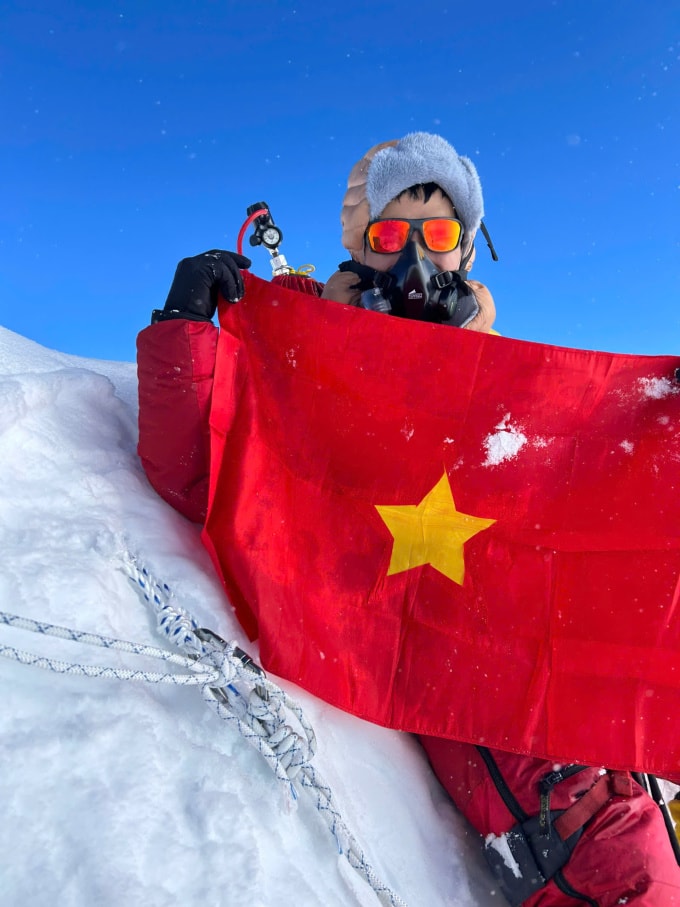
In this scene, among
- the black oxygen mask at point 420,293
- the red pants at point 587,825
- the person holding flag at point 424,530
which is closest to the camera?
the red pants at point 587,825

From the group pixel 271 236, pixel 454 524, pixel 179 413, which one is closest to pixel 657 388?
pixel 454 524

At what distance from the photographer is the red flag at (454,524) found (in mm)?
1507

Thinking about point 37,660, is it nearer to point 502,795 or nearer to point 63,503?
point 63,503

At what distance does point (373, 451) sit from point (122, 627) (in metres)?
0.89

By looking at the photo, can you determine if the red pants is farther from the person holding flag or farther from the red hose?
the red hose

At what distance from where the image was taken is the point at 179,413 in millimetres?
1630

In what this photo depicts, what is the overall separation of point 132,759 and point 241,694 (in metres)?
0.26

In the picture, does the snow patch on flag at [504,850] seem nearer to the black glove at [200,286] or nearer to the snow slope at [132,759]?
the snow slope at [132,759]

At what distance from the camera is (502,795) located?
4.79ft

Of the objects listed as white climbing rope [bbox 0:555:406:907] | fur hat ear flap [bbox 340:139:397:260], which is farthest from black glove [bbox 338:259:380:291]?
white climbing rope [bbox 0:555:406:907]

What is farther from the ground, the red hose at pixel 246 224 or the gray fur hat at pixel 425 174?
the gray fur hat at pixel 425 174

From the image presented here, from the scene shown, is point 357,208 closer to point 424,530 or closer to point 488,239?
point 488,239

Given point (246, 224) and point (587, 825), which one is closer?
point (587, 825)

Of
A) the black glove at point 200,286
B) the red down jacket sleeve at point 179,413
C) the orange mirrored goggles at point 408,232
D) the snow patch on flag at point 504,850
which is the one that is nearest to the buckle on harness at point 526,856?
the snow patch on flag at point 504,850
